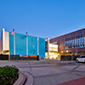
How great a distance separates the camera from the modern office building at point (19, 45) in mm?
34816

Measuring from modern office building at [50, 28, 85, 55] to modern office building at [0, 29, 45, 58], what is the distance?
1788 cm

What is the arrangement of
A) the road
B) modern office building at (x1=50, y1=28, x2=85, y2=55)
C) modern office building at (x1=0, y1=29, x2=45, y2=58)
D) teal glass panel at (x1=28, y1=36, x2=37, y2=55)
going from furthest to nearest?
modern office building at (x1=50, y1=28, x2=85, y2=55), teal glass panel at (x1=28, y1=36, x2=37, y2=55), modern office building at (x1=0, y1=29, x2=45, y2=58), the road

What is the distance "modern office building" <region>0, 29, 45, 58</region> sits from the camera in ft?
114

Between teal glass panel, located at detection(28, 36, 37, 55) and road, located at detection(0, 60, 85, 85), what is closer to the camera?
road, located at detection(0, 60, 85, 85)

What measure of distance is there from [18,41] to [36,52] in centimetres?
1162

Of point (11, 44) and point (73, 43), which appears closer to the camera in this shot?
point (11, 44)

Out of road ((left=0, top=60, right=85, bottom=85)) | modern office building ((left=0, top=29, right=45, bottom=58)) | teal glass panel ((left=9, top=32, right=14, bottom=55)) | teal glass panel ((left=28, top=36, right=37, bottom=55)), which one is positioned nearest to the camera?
road ((left=0, top=60, right=85, bottom=85))

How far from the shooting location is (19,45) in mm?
37375

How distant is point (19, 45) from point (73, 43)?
3460 cm

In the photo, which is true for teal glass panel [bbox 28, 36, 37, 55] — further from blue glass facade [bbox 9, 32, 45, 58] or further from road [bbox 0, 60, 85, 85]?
road [bbox 0, 60, 85, 85]

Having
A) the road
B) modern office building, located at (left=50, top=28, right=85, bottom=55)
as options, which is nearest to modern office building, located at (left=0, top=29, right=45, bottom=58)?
modern office building, located at (left=50, top=28, right=85, bottom=55)

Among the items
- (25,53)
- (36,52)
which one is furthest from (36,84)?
(36,52)

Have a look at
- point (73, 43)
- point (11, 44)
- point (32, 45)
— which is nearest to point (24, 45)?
point (32, 45)

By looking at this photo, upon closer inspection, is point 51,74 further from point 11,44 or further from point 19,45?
point 19,45
